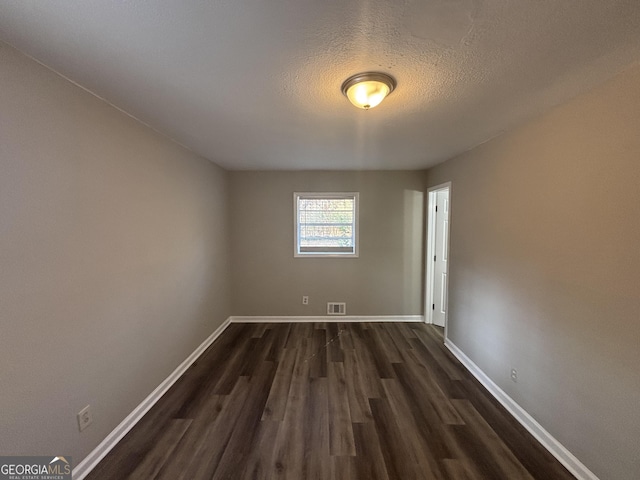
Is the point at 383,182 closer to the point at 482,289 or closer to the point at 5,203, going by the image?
the point at 482,289

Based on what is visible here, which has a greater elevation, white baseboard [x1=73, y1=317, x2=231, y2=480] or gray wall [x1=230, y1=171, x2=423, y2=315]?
gray wall [x1=230, y1=171, x2=423, y2=315]

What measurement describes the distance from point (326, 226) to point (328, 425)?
2.78 metres

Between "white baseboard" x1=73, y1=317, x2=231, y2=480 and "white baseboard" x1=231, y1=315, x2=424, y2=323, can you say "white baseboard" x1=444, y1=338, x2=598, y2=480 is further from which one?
"white baseboard" x1=73, y1=317, x2=231, y2=480

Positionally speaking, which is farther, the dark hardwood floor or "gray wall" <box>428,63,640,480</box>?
the dark hardwood floor

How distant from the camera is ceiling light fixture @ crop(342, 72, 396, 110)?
1421mm

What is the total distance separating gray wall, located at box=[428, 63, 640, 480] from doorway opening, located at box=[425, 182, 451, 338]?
4.18ft

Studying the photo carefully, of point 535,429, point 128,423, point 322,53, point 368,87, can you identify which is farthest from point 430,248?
point 128,423

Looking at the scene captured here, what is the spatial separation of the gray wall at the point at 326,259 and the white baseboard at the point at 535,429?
160cm

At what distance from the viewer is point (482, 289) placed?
8.70 ft

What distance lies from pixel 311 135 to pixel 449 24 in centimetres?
149

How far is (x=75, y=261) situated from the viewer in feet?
5.05

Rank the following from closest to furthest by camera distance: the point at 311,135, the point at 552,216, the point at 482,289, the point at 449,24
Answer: the point at 449,24, the point at 552,216, the point at 311,135, the point at 482,289

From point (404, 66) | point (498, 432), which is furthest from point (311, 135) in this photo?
point (498, 432)

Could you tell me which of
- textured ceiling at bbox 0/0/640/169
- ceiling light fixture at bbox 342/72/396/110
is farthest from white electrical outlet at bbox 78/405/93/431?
ceiling light fixture at bbox 342/72/396/110
